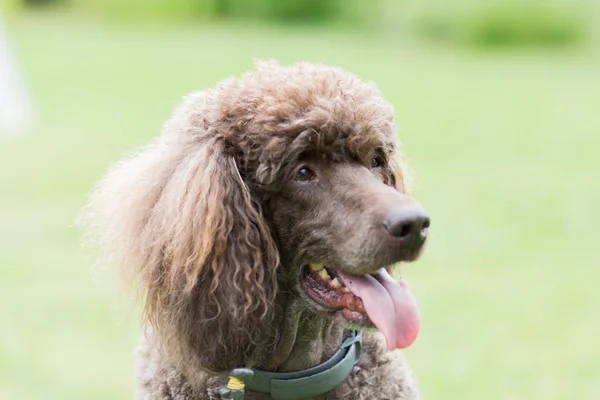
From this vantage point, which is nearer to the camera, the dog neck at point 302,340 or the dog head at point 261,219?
the dog head at point 261,219

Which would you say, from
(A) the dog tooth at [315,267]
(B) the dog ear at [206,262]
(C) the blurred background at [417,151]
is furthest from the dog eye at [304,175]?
(C) the blurred background at [417,151]

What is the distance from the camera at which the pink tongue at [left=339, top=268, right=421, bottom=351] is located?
A: 2.60 metres

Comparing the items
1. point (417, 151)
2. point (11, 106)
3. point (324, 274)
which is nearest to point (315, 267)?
point (324, 274)

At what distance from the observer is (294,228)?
8.97 ft

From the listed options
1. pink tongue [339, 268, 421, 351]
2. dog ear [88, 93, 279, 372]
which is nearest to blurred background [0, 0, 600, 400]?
dog ear [88, 93, 279, 372]

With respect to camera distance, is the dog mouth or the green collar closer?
the dog mouth

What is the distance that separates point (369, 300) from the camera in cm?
264

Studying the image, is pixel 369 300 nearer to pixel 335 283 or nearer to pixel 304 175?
pixel 335 283

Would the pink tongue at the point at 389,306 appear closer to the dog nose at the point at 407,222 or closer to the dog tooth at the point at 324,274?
the dog tooth at the point at 324,274

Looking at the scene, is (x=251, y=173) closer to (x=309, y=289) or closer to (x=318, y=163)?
(x=318, y=163)

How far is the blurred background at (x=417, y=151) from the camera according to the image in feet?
16.5

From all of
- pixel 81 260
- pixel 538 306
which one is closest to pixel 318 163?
pixel 538 306

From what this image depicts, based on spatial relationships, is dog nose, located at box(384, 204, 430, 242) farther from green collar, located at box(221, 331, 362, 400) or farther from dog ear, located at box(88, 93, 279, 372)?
green collar, located at box(221, 331, 362, 400)

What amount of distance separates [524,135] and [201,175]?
26.8 ft
